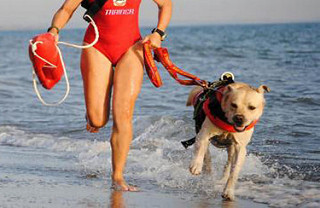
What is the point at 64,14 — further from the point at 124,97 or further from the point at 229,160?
the point at 229,160

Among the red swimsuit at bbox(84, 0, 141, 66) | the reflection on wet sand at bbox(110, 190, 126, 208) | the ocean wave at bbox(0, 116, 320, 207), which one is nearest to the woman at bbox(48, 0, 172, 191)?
the red swimsuit at bbox(84, 0, 141, 66)

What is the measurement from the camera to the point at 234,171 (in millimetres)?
5625

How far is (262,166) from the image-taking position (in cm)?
727

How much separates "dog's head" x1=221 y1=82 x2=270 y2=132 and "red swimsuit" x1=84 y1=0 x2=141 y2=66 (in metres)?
1.10

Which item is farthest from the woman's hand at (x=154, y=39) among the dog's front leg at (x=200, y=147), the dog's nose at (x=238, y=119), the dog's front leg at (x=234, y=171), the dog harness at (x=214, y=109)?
the dog's front leg at (x=234, y=171)

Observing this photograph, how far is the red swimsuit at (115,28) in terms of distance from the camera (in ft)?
18.9

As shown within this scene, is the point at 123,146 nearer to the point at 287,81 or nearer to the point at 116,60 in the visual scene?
the point at 116,60

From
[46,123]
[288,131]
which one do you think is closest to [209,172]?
[288,131]

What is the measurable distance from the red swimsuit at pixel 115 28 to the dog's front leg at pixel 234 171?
138cm

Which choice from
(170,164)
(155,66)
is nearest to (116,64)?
(155,66)

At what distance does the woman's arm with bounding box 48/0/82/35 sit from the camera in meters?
5.66

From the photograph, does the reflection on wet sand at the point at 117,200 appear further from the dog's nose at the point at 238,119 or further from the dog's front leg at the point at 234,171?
the dog's nose at the point at 238,119

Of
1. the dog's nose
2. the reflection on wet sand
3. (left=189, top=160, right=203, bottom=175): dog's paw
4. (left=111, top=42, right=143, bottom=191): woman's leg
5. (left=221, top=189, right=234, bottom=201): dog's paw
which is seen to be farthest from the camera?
(left=111, top=42, right=143, bottom=191): woman's leg

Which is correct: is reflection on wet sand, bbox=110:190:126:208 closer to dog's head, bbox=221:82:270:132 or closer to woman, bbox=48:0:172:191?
woman, bbox=48:0:172:191
